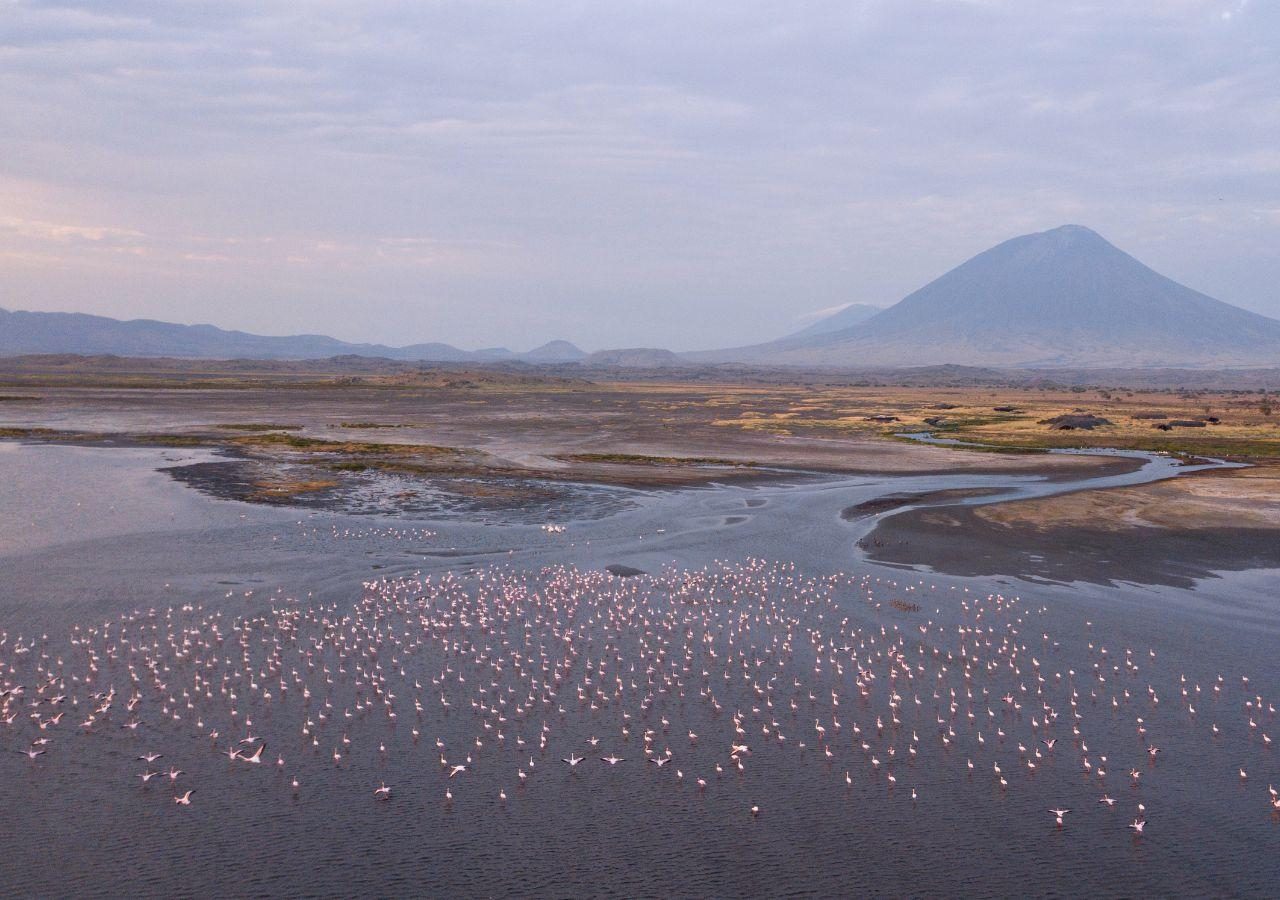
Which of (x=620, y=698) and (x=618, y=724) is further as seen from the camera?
(x=620, y=698)

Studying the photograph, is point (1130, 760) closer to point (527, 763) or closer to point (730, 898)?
point (730, 898)

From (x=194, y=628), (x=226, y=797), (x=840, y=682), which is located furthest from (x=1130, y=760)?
(x=194, y=628)

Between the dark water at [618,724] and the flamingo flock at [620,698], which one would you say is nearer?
the dark water at [618,724]

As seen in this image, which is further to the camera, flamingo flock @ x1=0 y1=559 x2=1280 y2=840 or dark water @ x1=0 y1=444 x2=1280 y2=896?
flamingo flock @ x1=0 y1=559 x2=1280 y2=840
